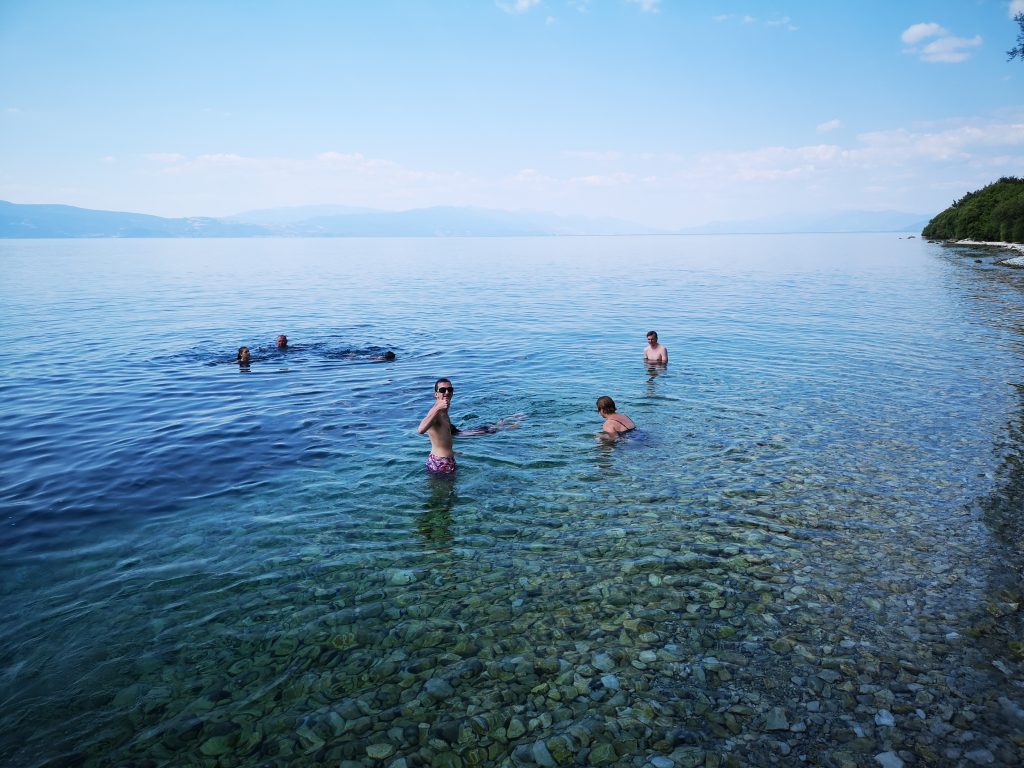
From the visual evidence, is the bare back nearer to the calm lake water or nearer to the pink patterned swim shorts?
the calm lake water

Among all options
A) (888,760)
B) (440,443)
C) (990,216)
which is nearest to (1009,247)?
(990,216)

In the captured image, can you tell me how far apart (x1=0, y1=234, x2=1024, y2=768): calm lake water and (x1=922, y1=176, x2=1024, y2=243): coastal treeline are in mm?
95529

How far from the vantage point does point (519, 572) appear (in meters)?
9.68

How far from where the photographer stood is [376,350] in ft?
98.6

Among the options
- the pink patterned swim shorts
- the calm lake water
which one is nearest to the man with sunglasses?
the pink patterned swim shorts

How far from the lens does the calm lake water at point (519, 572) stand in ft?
21.3

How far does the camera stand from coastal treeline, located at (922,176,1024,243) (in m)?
92.9

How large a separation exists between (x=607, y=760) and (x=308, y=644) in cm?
437

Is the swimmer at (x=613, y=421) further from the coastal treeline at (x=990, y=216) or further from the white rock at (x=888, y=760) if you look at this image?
the coastal treeline at (x=990, y=216)

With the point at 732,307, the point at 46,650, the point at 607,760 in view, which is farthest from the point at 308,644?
the point at 732,307

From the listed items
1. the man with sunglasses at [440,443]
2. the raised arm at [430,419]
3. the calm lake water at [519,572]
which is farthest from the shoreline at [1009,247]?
the raised arm at [430,419]

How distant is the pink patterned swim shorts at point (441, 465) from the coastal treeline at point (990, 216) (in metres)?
116

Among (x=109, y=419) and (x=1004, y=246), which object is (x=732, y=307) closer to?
(x=109, y=419)

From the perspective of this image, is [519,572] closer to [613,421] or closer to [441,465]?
[441,465]
